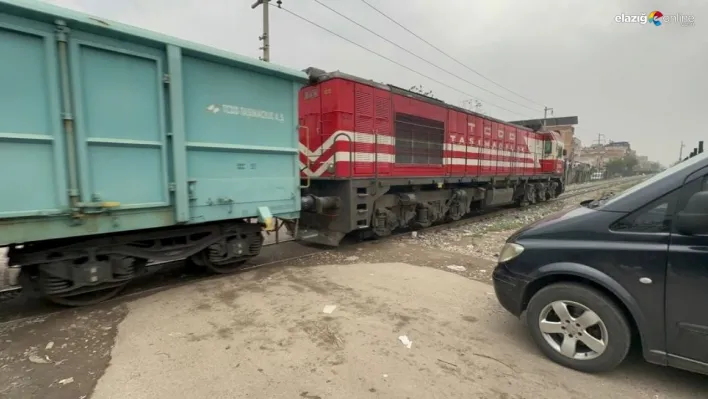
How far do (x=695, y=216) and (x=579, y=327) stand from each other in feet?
3.72

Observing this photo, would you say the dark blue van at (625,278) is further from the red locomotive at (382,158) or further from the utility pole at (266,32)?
the utility pole at (266,32)

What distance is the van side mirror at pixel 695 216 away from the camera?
219 centimetres

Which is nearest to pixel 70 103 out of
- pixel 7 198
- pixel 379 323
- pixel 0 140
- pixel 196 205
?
pixel 0 140

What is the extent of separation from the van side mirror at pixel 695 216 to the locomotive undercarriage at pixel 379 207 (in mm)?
4893

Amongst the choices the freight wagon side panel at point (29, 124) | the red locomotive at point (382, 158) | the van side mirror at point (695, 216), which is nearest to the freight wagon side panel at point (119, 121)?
the freight wagon side panel at point (29, 124)

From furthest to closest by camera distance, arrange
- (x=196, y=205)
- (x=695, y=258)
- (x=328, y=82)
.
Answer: (x=328, y=82)
(x=196, y=205)
(x=695, y=258)

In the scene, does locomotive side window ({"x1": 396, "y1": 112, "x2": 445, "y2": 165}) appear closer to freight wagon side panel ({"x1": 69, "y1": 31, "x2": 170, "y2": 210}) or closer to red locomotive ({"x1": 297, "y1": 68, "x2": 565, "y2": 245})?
red locomotive ({"x1": 297, "y1": 68, "x2": 565, "y2": 245})

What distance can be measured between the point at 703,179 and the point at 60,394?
491cm

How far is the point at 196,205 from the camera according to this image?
4309 millimetres

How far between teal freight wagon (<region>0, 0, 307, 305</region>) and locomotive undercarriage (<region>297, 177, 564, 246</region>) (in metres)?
1.71

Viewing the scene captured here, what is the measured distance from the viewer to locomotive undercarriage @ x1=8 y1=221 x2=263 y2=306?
3.63 meters

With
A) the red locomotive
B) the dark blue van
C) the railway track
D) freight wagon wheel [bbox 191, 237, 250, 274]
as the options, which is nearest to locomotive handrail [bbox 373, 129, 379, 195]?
the red locomotive

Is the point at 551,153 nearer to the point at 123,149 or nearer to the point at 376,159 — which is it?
the point at 376,159

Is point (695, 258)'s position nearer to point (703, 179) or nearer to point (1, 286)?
point (703, 179)
